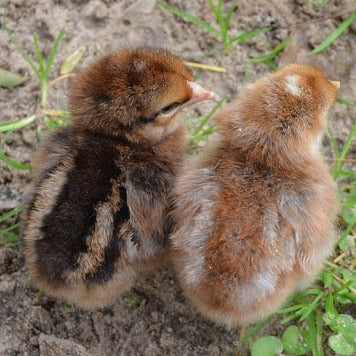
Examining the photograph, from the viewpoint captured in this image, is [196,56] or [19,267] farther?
[196,56]

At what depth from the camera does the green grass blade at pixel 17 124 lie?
3.65 m

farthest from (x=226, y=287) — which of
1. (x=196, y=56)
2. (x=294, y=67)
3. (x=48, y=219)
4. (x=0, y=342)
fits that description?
(x=196, y=56)

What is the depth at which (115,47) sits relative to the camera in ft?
12.2

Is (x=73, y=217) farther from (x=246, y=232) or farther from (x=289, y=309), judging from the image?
(x=289, y=309)

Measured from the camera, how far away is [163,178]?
118 inches

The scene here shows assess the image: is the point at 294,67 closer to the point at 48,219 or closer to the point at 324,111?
the point at 324,111

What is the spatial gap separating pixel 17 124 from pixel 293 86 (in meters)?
1.66

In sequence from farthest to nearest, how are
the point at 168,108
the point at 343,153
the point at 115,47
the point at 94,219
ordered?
the point at 115,47
the point at 343,153
the point at 168,108
the point at 94,219

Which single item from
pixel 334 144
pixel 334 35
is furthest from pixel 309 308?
pixel 334 35

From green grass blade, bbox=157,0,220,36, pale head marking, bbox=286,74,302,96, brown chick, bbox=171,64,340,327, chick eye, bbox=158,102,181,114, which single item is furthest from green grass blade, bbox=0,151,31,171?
pale head marking, bbox=286,74,302,96

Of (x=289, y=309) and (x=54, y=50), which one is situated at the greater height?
(x=54, y=50)

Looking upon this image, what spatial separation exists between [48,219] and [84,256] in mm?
224

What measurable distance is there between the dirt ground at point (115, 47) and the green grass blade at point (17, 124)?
0.14 ft

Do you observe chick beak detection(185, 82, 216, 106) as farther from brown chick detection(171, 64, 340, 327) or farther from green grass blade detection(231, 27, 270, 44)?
green grass blade detection(231, 27, 270, 44)
